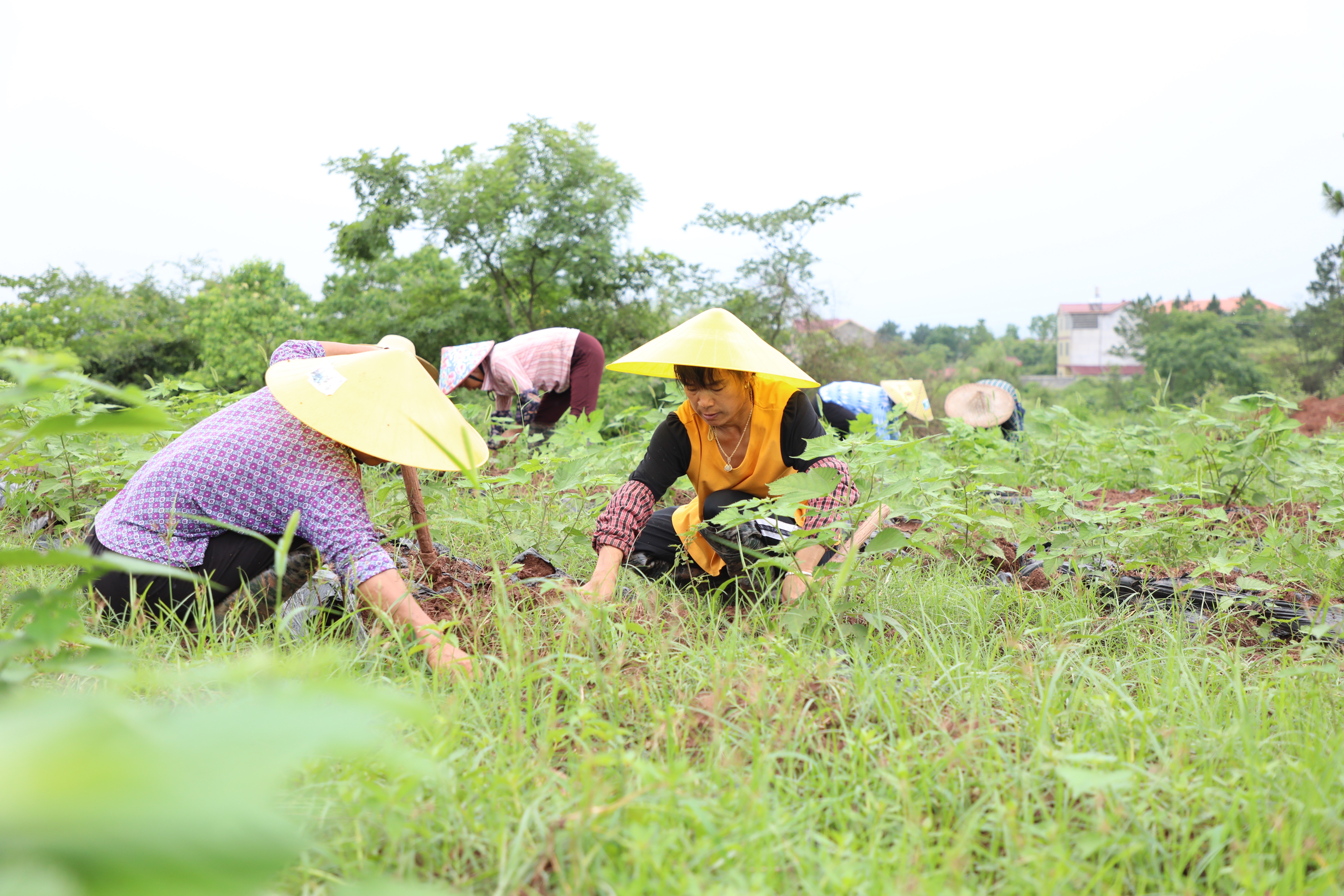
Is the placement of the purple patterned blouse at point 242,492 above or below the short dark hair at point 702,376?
below

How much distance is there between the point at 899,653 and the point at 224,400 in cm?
323

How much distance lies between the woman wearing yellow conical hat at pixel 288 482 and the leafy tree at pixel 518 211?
36.6 feet

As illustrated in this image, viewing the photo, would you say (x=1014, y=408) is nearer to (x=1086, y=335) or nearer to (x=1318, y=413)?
(x=1318, y=413)

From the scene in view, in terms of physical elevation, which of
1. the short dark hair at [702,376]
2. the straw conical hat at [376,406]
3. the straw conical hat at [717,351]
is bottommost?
the straw conical hat at [376,406]

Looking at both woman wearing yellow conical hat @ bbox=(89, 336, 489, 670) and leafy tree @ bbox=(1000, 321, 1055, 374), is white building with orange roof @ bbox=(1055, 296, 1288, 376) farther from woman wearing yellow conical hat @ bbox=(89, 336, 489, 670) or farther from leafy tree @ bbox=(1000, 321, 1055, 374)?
woman wearing yellow conical hat @ bbox=(89, 336, 489, 670)

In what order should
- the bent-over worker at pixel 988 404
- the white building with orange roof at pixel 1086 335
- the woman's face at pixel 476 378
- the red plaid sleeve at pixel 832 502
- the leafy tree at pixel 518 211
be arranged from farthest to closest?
the white building with orange roof at pixel 1086 335
the leafy tree at pixel 518 211
the bent-over worker at pixel 988 404
the woman's face at pixel 476 378
the red plaid sleeve at pixel 832 502

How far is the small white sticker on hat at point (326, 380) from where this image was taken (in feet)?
6.15

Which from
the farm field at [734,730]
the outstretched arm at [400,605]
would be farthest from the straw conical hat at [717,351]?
the outstretched arm at [400,605]

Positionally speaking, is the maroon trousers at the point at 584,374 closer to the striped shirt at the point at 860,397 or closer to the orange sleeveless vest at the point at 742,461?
the striped shirt at the point at 860,397

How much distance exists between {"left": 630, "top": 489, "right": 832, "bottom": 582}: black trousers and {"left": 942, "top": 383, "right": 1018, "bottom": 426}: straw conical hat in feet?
19.1

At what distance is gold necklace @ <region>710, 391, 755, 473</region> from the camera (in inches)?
100

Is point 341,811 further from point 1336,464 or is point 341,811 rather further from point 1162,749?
point 1336,464

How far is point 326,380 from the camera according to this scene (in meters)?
1.89

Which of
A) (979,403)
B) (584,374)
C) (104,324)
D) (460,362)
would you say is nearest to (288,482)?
(460,362)
